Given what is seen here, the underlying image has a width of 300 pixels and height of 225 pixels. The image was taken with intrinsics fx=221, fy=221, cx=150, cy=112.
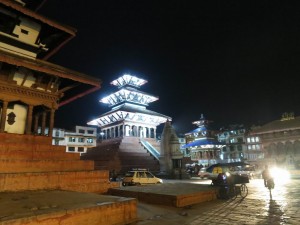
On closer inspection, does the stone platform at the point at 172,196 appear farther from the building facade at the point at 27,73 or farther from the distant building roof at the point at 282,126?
the distant building roof at the point at 282,126

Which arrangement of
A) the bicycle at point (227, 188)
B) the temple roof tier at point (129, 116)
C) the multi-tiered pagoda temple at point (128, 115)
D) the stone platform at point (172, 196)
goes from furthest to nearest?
the multi-tiered pagoda temple at point (128, 115)
the temple roof tier at point (129, 116)
the bicycle at point (227, 188)
the stone platform at point (172, 196)

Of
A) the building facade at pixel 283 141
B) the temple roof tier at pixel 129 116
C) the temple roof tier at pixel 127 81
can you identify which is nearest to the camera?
the temple roof tier at pixel 129 116

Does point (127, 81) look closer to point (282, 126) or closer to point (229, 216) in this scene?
point (229, 216)

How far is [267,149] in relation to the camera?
2283 inches

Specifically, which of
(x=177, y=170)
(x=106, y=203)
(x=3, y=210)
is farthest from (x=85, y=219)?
(x=177, y=170)

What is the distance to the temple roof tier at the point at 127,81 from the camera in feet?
145

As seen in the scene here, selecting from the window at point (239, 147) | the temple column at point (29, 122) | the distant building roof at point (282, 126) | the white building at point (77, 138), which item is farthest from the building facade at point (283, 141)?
the temple column at point (29, 122)

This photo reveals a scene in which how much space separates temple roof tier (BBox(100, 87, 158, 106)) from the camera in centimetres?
4303

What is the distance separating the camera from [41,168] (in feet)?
28.2

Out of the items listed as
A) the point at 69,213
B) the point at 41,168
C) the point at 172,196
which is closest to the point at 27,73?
the point at 41,168

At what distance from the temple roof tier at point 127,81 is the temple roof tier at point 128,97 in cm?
176

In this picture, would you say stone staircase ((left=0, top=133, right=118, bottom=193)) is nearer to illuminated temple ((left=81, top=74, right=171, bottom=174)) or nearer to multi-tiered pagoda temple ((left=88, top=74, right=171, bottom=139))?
illuminated temple ((left=81, top=74, right=171, bottom=174))

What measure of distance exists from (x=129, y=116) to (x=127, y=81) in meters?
8.76

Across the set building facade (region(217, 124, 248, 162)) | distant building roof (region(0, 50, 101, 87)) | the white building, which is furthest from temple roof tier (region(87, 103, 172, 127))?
building facade (region(217, 124, 248, 162))
